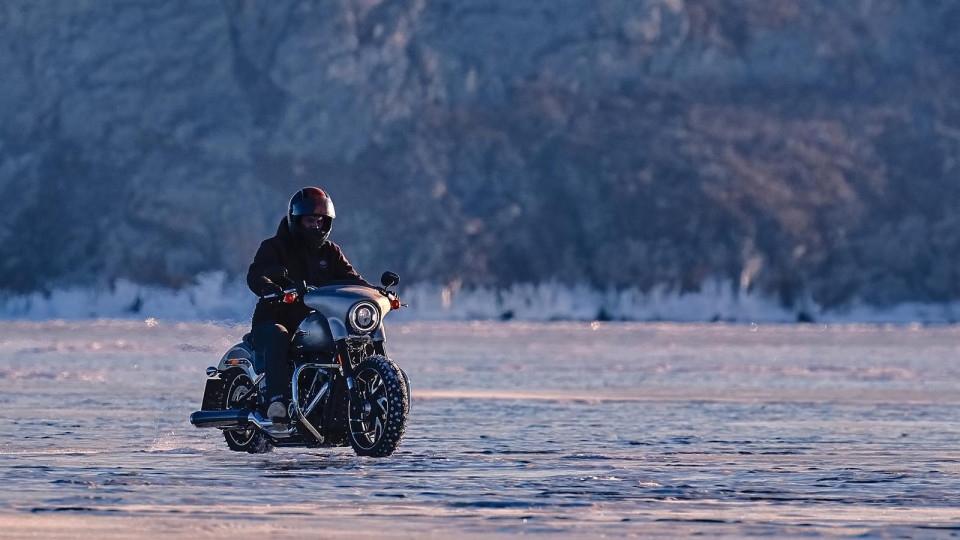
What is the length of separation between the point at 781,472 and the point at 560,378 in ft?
80.2

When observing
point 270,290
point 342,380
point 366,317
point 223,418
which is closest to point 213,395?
point 223,418

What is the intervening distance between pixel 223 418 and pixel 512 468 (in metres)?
2.79

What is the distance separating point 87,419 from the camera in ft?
78.2

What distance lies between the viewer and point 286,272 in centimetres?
1772

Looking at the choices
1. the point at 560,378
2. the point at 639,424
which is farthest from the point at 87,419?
the point at 560,378

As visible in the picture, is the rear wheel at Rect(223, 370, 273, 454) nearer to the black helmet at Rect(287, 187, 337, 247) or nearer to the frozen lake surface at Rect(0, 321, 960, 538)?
the frozen lake surface at Rect(0, 321, 960, 538)

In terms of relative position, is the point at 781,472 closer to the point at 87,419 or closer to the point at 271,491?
the point at 271,491

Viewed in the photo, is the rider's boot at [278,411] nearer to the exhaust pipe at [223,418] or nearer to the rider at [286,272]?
the rider at [286,272]

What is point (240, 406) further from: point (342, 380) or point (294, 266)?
point (342, 380)

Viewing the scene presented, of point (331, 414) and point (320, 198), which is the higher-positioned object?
point (320, 198)

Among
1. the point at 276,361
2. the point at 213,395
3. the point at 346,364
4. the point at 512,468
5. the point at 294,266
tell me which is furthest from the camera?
the point at 213,395

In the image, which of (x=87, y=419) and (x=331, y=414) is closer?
(x=331, y=414)

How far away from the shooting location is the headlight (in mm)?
17641

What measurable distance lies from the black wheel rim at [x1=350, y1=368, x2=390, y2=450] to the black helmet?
1380 millimetres
